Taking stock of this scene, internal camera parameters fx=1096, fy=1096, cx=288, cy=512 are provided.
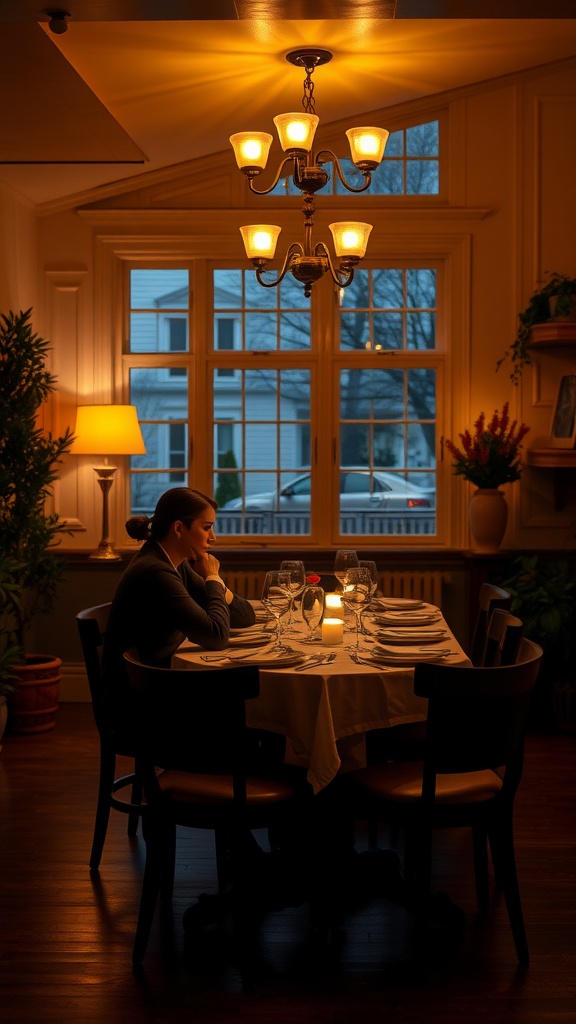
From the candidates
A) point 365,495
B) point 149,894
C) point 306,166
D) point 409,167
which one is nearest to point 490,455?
point 365,495

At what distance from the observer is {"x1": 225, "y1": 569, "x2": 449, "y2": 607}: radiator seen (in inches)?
253

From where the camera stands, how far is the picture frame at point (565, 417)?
6180mm

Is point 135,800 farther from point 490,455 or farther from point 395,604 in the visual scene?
point 490,455

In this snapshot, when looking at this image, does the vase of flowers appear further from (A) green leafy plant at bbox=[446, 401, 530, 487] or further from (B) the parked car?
(B) the parked car

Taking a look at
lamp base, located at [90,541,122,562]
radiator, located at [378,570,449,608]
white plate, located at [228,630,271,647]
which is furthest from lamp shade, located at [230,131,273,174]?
radiator, located at [378,570,449,608]

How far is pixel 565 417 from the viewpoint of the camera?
6270 millimetres

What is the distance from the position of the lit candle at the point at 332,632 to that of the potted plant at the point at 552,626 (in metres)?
2.38

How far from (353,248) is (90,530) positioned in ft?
9.77

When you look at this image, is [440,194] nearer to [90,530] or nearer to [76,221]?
[76,221]

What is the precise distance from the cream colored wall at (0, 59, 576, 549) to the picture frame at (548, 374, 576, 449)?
130mm

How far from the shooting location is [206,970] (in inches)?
122

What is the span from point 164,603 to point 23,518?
2.36 metres

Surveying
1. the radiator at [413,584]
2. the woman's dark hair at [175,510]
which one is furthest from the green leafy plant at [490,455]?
the woman's dark hair at [175,510]

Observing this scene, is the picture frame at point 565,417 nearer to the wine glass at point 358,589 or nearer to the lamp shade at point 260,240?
the lamp shade at point 260,240
